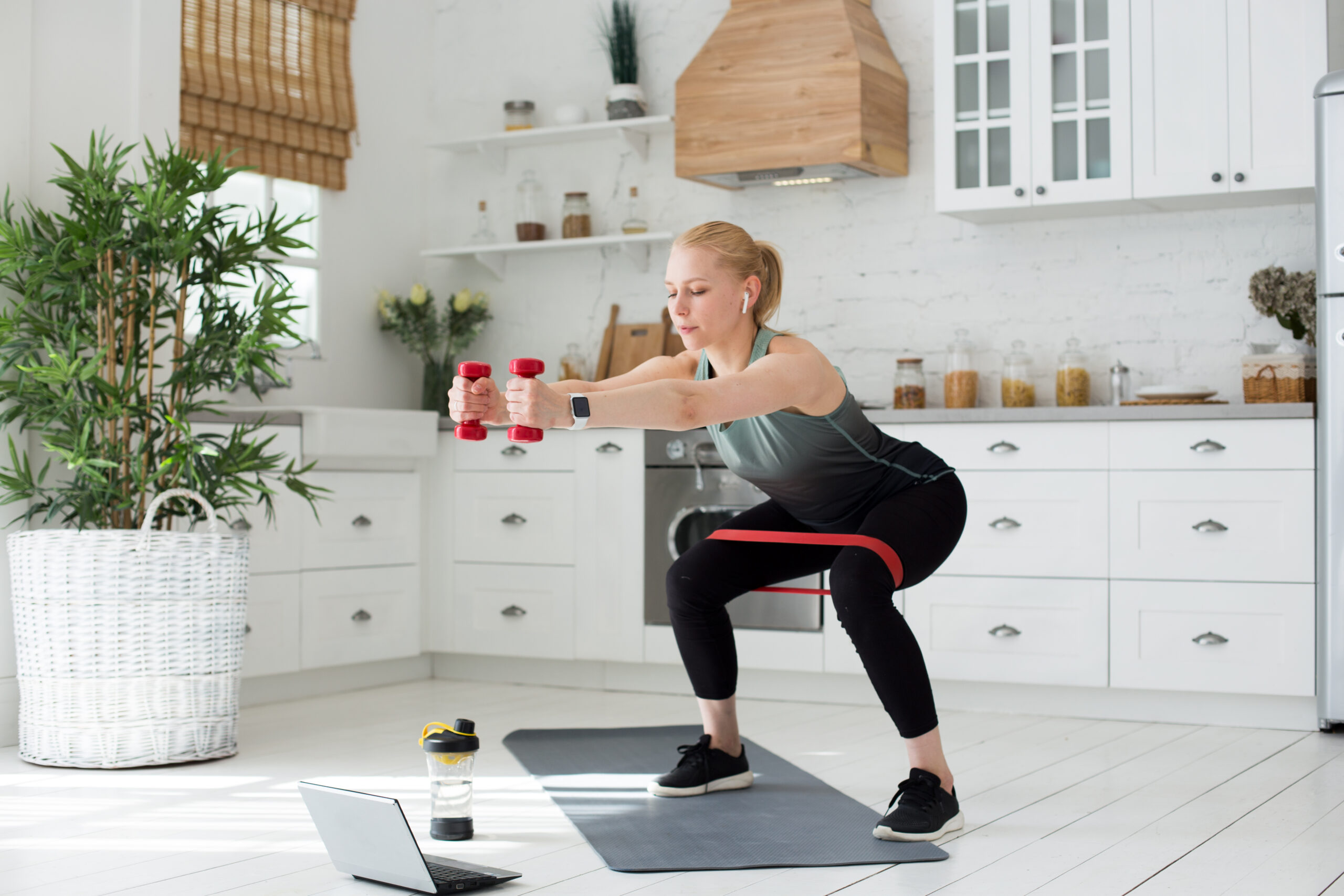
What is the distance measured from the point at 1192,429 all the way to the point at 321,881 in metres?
2.52

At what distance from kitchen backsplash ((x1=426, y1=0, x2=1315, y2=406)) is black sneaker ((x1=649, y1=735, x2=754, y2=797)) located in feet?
6.42

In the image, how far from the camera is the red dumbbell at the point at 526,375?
5.74 feet

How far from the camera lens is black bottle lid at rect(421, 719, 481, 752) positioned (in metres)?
2.37

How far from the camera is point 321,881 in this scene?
221 cm

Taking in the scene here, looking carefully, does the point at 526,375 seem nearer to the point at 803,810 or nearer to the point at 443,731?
the point at 443,731

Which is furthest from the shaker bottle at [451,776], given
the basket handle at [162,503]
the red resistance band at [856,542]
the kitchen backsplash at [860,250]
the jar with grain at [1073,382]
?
the kitchen backsplash at [860,250]

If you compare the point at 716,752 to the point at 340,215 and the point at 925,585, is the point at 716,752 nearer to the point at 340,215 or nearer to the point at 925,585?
the point at 925,585

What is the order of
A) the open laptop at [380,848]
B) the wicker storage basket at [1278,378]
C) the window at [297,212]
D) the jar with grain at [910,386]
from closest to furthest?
the open laptop at [380,848], the wicker storage basket at [1278,378], the jar with grain at [910,386], the window at [297,212]

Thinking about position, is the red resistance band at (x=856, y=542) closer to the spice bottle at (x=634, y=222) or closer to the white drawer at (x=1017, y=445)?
the white drawer at (x=1017, y=445)

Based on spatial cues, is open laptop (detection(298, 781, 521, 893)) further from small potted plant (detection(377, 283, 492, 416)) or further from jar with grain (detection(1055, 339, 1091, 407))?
small potted plant (detection(377, 283, 492, 416))

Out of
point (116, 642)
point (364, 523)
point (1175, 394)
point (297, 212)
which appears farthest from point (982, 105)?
point (116, 642)

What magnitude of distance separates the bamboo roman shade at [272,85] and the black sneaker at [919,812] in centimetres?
298

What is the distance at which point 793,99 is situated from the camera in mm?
4328

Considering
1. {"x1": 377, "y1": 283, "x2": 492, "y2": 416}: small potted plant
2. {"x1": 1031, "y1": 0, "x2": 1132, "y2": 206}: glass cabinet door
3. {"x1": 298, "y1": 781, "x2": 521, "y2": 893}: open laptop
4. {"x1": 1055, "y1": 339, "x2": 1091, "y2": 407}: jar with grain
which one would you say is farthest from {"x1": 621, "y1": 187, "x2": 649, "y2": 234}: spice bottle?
{"x1": 298, "y1": 781, "x2": 521, "y2": 893}: open laptop
